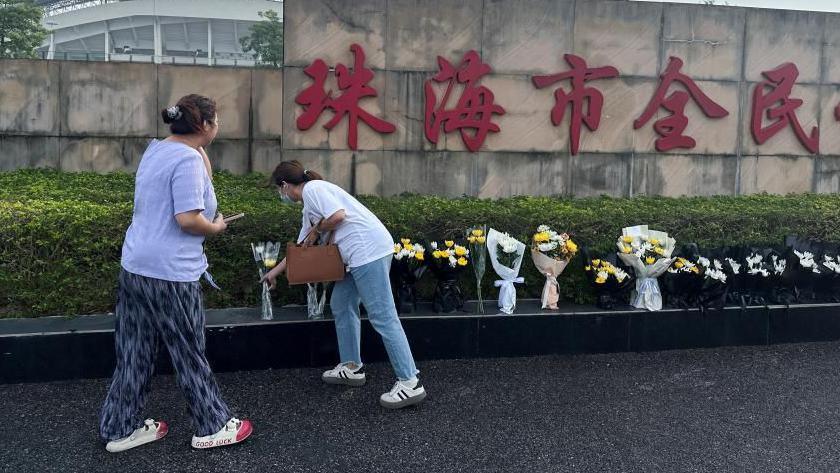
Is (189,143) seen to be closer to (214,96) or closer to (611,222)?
(611,222)

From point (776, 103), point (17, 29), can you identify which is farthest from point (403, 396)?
point (17, 29)

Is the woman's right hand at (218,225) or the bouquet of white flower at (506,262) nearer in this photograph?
the woman's right hand at (218,225)

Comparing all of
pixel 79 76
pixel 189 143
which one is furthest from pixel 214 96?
pixel 189 143

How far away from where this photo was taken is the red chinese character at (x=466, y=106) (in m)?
6.81

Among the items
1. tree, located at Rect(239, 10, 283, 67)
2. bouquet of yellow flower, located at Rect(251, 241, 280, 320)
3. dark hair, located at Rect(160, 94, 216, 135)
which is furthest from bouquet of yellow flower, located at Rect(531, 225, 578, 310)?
tree, located at Rect(239, 10, 283, 67)

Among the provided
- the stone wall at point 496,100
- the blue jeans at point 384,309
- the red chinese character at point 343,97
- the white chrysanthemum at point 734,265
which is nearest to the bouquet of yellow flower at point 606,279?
the white chrysanthemum at point 734,265

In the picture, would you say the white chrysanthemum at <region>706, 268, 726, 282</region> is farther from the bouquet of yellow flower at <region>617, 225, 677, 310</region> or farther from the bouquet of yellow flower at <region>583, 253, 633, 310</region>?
the bouquet of yellow flower at <region>583, 253, 633, 310</region>

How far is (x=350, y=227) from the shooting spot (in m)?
3.57

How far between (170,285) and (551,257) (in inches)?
99.0

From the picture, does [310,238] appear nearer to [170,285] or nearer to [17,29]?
[170,285]

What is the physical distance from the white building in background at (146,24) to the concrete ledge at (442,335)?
128ft

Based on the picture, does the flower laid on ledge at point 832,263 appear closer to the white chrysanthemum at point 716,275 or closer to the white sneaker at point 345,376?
the white chrysanthemum at point 716,275

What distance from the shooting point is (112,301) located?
13.8ft

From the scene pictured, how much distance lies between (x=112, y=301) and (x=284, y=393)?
1.26 meters
